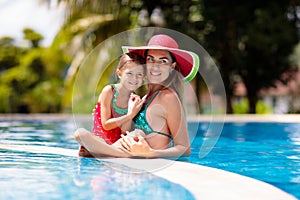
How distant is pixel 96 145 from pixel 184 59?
100 cm

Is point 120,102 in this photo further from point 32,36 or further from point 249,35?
point 32,36

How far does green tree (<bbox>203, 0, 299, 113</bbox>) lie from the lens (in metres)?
15.4

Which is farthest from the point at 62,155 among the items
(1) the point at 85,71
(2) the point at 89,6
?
(2) the point at 89,6

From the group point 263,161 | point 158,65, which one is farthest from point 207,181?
point 263,161

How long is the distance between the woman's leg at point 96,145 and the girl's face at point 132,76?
0.49 meters

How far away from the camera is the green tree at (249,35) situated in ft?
50.6

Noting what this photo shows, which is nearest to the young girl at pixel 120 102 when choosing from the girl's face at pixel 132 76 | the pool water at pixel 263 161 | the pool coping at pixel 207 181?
the girl's face at pixel 132 76

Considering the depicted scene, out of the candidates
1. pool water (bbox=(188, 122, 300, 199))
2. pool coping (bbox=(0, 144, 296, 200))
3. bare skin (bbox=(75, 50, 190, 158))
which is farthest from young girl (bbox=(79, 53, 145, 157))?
pool water (bbox=(188, 122, 300, 199))

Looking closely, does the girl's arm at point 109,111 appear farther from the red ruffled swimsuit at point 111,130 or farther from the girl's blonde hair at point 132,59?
the girl's blonde hair at point 132,59

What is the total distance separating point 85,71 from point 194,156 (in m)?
1.55

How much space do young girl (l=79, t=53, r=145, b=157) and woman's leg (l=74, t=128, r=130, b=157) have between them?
12cm

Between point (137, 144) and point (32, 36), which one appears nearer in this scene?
point (137, 144)

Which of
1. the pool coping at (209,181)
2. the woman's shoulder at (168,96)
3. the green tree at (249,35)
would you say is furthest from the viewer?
the green tree at (249,35)

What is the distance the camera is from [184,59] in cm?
410
